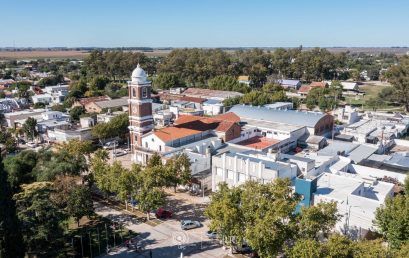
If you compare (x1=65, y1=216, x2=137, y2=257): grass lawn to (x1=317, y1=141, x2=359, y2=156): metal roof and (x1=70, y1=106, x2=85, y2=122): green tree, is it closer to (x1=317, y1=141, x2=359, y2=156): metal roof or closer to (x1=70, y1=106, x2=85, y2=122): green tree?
(x1=317, y1=141, x2=359, y2=156): metal roof

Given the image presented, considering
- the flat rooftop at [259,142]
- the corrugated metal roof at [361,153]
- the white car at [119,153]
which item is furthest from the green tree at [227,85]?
the corrugated metal roof at [361,153]

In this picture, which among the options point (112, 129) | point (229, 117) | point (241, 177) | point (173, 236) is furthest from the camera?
point (229, 117)

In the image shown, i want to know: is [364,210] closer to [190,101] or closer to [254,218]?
[254,218]

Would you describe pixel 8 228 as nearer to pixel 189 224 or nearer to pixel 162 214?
pixel 162 214

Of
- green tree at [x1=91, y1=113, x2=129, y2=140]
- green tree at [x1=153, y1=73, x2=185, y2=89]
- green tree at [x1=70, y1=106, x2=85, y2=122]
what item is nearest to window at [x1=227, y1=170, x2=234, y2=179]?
green tree at [x1=91, y1=113, x2=129, y2=140]

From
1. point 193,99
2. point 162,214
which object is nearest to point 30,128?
point 162,214

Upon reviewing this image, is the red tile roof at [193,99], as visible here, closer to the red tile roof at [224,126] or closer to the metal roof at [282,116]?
the metal roof at [282,116]
